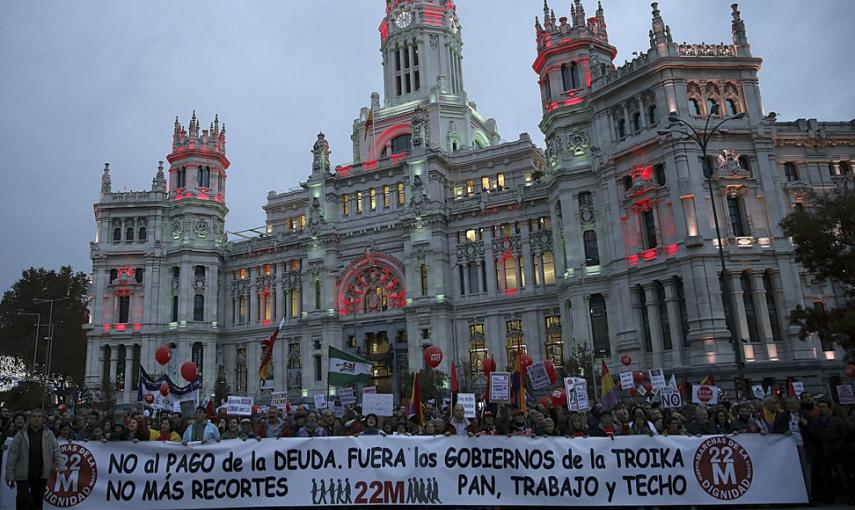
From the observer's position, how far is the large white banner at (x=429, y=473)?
13.5m

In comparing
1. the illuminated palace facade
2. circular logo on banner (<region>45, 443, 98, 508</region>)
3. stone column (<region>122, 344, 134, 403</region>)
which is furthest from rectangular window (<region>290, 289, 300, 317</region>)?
circular logo on banner (<region>45, 443, 98, 508</region>)

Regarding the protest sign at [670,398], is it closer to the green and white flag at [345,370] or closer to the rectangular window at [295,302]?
the green and white flag at [345,370]

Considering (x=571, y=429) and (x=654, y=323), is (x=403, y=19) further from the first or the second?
(x=571, y=429)

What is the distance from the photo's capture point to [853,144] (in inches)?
1911

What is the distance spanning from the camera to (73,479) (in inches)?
533

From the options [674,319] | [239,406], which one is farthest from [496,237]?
[239,406]

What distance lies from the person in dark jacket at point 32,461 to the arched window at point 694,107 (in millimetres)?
44289

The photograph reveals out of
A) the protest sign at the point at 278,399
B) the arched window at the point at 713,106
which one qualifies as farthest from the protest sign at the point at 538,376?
the arched window at the point at 713,106

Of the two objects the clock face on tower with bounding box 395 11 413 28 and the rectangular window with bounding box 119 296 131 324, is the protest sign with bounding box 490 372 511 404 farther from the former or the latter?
the clock face on tower with bounding box 395 11 413 28

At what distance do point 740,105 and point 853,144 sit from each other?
10323mm

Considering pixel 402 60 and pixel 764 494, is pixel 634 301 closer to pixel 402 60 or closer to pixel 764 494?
pixel 764 494

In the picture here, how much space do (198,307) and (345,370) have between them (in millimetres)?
52225

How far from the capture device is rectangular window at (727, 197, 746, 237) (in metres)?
44.3

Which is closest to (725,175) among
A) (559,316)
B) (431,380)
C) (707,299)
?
(707,299)
